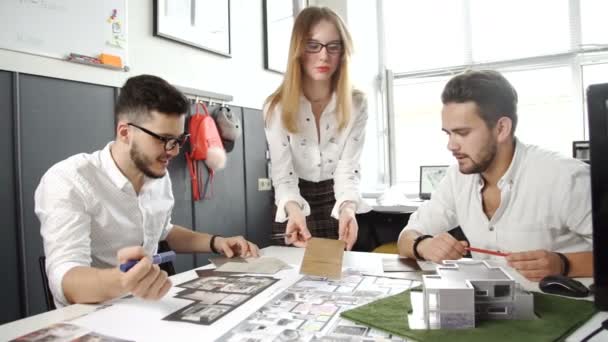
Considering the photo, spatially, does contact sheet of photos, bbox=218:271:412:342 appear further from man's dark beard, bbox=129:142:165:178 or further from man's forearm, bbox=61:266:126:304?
man's dark beard, bbox=129:142:165:178

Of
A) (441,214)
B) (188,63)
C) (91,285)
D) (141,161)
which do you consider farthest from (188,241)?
(188,63)

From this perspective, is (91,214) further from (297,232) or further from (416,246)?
(416,246)

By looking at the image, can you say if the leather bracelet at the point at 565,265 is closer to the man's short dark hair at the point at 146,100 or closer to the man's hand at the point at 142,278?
the man's hand at the point at 142,278

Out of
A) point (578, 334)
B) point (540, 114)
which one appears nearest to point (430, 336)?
point (578, 334)

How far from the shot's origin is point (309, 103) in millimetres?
1679

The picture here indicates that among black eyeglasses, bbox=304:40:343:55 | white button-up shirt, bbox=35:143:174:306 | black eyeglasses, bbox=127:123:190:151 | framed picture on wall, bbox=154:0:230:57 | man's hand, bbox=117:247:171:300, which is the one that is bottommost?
man's hand, bbox=117:247:171:300

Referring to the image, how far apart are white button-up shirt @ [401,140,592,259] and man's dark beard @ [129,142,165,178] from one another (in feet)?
3.52

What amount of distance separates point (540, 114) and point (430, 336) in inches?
136

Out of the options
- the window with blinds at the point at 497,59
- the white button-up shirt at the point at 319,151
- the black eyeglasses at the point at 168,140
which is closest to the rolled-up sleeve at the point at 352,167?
the white button-up shirt at the point at 319,151

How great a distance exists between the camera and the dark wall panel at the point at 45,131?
172cm

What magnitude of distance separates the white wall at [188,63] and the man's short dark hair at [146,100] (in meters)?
0.63

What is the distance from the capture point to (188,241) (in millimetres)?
1564

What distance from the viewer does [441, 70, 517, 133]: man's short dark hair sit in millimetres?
1439

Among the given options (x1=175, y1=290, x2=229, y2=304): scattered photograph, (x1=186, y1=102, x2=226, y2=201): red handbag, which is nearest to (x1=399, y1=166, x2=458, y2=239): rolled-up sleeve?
(x1=175, y1=290, x2=229, y2=304): scattered photograph
